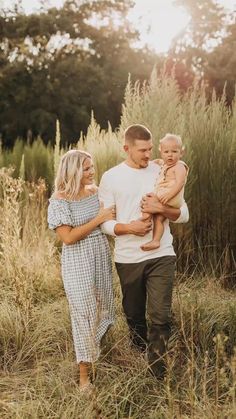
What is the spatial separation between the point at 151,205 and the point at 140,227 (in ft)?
0.53

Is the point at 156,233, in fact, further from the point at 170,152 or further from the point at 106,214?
the point at 170,152

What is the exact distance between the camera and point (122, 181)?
4.20 meters

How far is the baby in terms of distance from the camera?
4.14 meters

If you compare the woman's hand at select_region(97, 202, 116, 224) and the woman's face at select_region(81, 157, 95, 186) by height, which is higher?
the woman's face at select_region(81, 157, 95, 186)

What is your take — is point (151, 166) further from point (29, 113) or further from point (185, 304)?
point (29, 113)

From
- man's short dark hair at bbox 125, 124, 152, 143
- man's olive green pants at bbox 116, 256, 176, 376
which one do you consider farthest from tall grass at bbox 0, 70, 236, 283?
man's short dark hair at bbox 125, 124, 152, 143

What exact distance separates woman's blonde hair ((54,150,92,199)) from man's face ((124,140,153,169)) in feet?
0.98

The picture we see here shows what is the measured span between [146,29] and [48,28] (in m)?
5.73

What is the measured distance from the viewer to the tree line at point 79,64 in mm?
25172

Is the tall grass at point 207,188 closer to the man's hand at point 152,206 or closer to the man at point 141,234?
the man at point 141,234

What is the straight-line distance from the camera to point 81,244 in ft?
13.7

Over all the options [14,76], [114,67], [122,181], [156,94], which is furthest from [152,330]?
[114,67]

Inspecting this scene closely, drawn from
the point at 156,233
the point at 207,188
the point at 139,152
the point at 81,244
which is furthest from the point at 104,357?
the point at 207,188

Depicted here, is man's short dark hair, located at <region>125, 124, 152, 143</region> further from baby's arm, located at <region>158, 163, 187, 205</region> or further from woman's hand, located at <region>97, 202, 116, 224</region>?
woman's hand, located at <region>97, 202, 116, 224</region>
